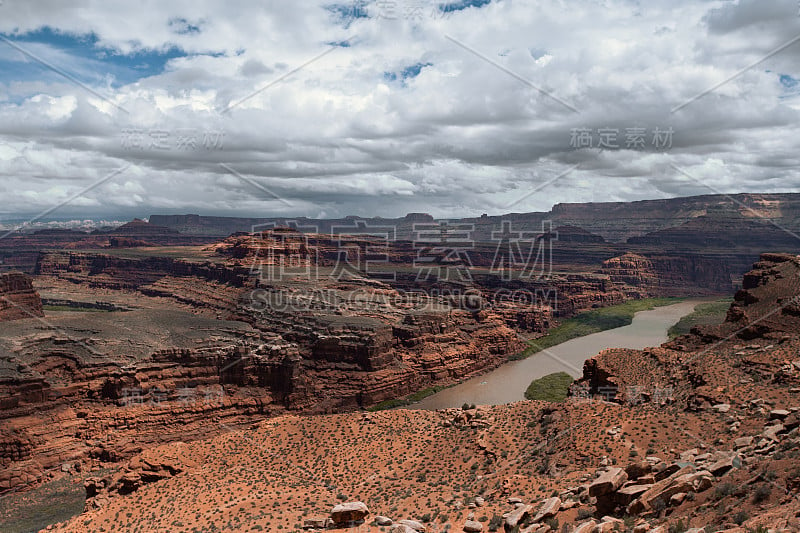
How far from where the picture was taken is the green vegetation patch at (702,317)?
75312 millimetres

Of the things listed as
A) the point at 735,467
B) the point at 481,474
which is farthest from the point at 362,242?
the point at 735,467

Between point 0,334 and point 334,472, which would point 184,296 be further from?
point 334,472

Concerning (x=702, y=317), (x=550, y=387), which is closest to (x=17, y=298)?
(x=550, y=387)

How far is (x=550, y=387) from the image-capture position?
54.4 meters

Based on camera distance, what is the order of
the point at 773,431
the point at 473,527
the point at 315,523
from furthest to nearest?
the point at 315,523 → the point at 773,431 → the point at 473,527

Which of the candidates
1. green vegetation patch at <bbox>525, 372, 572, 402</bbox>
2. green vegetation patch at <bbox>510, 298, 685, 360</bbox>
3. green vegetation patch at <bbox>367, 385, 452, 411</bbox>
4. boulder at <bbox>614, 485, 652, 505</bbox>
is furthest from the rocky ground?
green vegetation patch at <bbox>510, 298, 685, 360</bbox>

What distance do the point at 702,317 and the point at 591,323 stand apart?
1661 cm

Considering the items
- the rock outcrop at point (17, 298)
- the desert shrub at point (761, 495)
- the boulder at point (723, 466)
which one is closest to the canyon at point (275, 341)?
the rock outcrop at point (17, 298)

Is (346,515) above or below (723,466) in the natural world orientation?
below

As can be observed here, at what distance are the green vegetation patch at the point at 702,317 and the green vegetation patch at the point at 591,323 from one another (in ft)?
27.9

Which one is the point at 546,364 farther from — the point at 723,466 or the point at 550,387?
the point at 723,466

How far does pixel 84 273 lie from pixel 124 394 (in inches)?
3505

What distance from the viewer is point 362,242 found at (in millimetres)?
131875

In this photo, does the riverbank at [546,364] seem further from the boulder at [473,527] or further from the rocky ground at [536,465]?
the boulder at [473,527]
